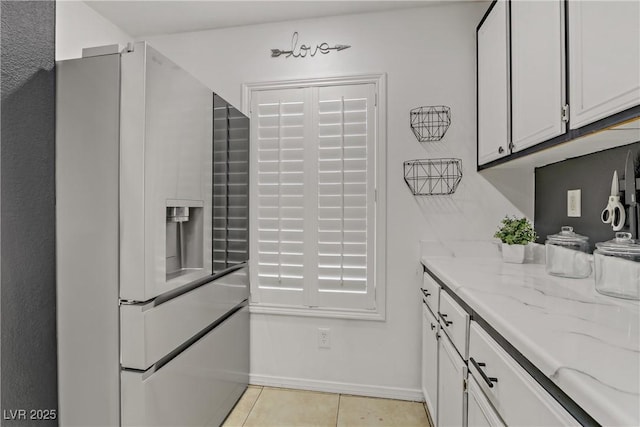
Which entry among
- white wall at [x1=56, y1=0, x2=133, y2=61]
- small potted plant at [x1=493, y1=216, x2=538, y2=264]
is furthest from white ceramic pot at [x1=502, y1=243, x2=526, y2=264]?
white wall at [x1=56, y1=0, x2=133, y2=61]

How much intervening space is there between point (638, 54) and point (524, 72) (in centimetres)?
66

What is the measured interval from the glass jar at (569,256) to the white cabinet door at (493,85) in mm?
502

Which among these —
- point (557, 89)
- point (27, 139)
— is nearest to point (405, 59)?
point (557, 89)

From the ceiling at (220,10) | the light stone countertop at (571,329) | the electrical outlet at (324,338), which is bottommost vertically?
the electrical outlet at (324,338)

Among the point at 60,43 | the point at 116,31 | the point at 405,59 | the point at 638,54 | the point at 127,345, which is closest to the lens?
the point at 638,54

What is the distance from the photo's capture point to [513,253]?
184cm

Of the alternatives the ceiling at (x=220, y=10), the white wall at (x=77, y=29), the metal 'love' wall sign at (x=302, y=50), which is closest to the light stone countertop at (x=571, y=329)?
the metal 'love' wall sign at (x=302, y=50)

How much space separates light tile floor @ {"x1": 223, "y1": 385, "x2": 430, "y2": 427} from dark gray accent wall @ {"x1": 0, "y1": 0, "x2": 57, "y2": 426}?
3.41 feet

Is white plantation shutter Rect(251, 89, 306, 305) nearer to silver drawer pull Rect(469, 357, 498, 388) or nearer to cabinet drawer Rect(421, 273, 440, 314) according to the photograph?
cabinet drawer Rect(421, 273, 440, 314)

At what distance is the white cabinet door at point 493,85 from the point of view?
66.6 inches

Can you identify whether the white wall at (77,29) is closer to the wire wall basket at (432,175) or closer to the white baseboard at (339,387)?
the wire wall basket at (432,175)

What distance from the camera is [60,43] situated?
2.07m

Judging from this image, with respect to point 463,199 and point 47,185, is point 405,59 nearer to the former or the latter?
point 463,199

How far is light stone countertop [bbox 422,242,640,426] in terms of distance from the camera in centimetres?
56
